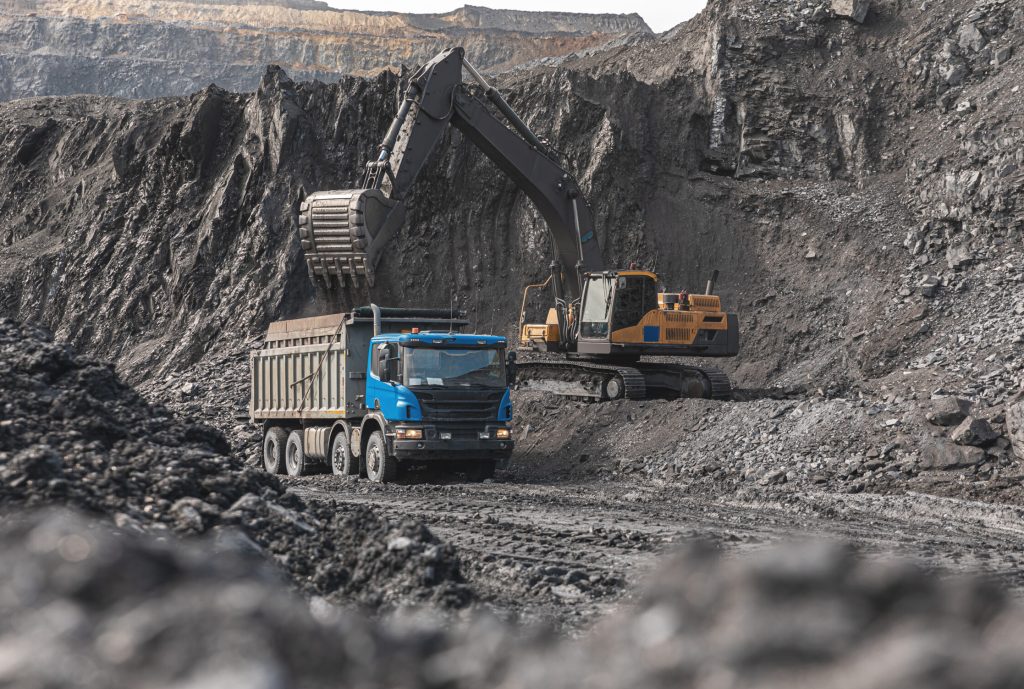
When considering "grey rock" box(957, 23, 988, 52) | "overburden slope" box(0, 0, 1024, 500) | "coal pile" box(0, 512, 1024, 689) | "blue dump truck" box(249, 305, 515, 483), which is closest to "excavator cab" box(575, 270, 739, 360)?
"overburden slope" box(0, 0, 1024, 500)

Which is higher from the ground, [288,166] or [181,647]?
[288,166]

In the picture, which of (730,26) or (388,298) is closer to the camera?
(388,298)

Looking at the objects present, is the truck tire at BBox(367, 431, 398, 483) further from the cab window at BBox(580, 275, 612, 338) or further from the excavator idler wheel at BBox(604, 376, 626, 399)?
the cab window at BBox(580, 275, 612, 338)

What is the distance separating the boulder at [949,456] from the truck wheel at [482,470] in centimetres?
632

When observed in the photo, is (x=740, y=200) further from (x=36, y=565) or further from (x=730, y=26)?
(x=36, y=565)

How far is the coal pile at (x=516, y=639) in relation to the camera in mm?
2406

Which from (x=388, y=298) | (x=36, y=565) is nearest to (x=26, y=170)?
(x=388, y=298)

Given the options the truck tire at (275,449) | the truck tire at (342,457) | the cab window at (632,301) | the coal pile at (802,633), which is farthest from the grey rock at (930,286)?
the coal pile at (802,633)

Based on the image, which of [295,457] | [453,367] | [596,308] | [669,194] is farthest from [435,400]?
[669,194]

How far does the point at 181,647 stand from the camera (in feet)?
8.69

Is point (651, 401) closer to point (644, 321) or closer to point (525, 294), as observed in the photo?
point (644, 321)

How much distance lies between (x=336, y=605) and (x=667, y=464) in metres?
11.1

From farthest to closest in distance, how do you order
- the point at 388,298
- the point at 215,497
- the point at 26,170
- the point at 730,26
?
1. the point at 26,170
2. the point at 730,26
3. the point at 388,298
4. the point at 215,497

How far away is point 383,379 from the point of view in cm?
1587
